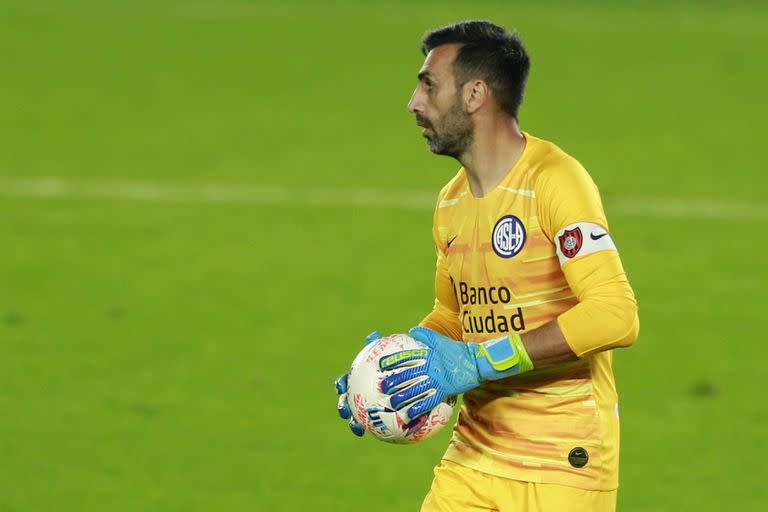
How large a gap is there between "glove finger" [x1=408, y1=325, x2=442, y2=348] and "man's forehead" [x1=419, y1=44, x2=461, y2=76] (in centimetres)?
88

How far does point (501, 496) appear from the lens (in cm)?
470

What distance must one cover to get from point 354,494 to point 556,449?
2696mm

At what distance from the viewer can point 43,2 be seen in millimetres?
23641

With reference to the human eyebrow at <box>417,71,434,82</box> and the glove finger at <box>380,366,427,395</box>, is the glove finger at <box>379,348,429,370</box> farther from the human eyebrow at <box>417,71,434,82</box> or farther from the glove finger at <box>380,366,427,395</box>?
the human eyebrow at <box>417,71,434,82</box>

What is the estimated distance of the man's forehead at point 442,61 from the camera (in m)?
4.75

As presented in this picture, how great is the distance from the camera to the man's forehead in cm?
475

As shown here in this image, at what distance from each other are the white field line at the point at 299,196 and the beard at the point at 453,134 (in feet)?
26.1

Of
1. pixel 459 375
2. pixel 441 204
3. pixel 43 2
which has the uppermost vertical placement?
pixel 441 204

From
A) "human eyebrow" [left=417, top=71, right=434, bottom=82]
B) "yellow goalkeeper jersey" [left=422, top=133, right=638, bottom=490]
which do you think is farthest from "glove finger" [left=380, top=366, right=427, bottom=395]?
"human eyebrow" [left=417, top=71, right=434, bottom=82]

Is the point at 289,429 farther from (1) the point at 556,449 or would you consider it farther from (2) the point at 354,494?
(1) the point at 556,449

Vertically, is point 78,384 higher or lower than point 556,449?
lower

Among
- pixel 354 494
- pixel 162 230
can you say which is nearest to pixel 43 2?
pixel 162 230

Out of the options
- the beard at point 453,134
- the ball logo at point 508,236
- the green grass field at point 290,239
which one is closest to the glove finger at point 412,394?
the ball logo at point 508,236

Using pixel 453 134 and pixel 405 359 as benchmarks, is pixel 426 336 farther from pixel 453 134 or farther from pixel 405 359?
pixel 453 134
